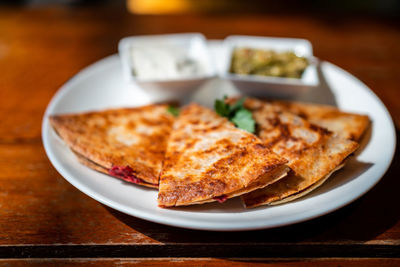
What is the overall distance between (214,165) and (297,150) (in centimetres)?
58

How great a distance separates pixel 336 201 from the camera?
6.49ft

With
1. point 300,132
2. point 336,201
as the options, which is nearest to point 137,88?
point 300,132

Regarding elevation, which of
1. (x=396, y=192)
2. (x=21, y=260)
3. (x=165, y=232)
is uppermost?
(x=396, y=192)

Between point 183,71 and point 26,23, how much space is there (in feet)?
9.54

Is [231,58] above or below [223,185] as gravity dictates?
above

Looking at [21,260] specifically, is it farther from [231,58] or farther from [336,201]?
[231,58]

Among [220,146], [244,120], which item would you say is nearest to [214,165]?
[220,146]

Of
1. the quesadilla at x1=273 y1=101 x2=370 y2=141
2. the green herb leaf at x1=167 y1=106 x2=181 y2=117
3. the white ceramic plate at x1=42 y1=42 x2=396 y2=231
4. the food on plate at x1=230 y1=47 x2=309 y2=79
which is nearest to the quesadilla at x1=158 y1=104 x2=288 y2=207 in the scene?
the white ceramic plate at x1=42 y1=42 x2=396 y2=231

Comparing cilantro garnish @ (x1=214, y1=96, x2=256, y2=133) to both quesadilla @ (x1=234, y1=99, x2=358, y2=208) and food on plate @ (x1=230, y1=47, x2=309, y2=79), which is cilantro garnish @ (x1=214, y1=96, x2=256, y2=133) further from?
food on plate @ (x1=230, y1=47, x2=309, y2=79)

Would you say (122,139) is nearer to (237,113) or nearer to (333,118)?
(237,113)

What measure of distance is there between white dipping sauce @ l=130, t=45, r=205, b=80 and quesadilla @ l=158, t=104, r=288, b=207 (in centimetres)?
73

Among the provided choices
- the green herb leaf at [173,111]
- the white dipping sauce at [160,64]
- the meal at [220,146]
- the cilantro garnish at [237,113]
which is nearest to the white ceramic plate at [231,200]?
the meal at [220,146]

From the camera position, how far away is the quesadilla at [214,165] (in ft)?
6.65

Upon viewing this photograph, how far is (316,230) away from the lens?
2.10 m
